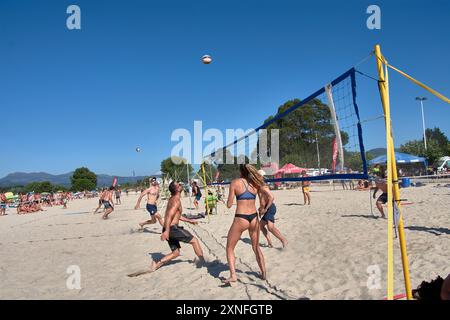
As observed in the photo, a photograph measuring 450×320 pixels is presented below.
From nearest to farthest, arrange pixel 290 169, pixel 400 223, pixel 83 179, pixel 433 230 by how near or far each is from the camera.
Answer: pixel 400 223
pixel 433 230
pixel 290 169
pixel 83 179

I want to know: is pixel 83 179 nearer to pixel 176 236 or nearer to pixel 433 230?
pixel 176 236

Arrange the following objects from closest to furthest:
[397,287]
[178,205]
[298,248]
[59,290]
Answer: [397,287] → [59,290] → [178,205] → [298,248]

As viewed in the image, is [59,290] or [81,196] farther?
[81,196]

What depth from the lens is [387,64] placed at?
9.85ft

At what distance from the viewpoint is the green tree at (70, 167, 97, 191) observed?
247 ft

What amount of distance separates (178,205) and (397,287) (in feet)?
9.45

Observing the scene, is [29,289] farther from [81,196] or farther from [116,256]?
[81,196]

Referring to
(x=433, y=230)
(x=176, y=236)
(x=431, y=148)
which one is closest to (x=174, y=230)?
(x=176, y=236)

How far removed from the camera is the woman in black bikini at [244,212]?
391cm

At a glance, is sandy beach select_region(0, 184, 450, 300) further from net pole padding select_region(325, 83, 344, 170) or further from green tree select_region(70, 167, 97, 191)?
green tree select_region(70, 167, 97, 191)

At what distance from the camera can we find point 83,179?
7681cm

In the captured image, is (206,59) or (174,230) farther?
(206,59)

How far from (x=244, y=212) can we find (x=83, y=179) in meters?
80.2
